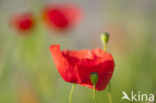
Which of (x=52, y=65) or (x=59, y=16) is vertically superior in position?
(x=59, y=16)

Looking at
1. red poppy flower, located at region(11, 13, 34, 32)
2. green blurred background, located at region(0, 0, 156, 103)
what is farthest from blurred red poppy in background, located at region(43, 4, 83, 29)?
red poppy flower, located at region(11, 13, 34, 32)

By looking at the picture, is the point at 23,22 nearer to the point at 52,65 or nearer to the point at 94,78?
the point at 52,65

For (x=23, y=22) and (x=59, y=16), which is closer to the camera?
(x=23, y=22)

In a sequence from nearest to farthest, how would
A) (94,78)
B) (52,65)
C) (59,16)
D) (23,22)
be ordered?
(94,78) → (23,22) → (59,16) → (52,65)

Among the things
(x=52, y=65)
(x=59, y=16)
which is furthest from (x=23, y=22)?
(x=52, y=65)

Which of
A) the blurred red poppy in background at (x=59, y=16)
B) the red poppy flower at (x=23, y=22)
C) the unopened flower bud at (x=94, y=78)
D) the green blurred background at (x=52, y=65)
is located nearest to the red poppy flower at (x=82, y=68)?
the unopened flower bud at (x=94, y=78)

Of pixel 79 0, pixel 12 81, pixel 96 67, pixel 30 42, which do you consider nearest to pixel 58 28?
pixel 30 42
